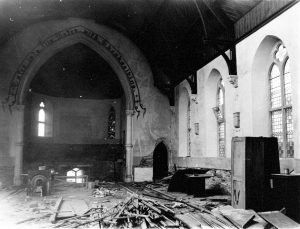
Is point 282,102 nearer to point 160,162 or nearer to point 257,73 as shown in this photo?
point 257,73

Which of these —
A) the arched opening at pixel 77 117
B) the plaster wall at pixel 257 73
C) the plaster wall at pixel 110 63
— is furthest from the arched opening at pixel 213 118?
the arched opening at pixel 77 117

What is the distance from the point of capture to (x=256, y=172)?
6.86m

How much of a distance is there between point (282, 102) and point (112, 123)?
1511cm

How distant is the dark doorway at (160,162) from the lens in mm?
17062

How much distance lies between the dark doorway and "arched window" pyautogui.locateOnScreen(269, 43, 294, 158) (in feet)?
28.7

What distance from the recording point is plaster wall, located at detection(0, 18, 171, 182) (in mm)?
15055

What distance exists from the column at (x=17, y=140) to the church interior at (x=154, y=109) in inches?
1.9

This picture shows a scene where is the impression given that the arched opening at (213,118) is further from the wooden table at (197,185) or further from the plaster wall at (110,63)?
the plaster wall at (110,63)

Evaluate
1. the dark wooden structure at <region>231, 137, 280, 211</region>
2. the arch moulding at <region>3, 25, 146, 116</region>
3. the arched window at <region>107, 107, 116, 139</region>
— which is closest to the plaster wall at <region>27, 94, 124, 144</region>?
the arched window at <region>107, 107, 116, 139</region>

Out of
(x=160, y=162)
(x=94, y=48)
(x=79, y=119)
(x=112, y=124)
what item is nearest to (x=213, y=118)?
(x=160, y=162)

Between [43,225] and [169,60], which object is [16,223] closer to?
[43,225]

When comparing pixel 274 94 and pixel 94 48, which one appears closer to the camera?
pixel 274 94

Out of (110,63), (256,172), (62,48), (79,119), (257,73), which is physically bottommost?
(256,172)

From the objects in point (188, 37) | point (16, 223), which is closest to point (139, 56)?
point (188, 37)
